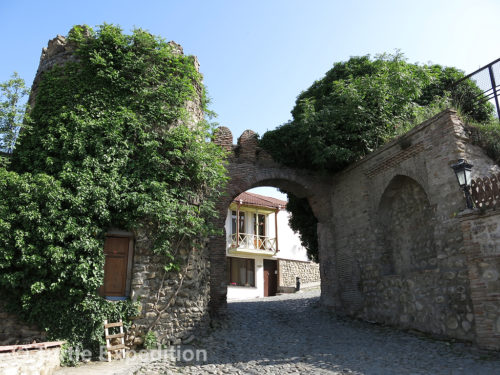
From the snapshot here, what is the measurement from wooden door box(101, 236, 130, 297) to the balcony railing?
42.0 feet

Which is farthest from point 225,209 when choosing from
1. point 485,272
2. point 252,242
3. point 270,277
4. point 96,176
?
point 270,277

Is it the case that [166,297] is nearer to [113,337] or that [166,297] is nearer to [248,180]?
[113,337]

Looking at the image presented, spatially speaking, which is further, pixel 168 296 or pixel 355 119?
pixel 355 119

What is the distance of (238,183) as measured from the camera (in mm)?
11391

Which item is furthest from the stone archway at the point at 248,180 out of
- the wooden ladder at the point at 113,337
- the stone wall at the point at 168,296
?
the wooden ladder at the point at 113,337

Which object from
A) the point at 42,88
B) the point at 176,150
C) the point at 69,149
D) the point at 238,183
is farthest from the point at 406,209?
the point at 42,88

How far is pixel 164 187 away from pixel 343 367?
15.9 feet

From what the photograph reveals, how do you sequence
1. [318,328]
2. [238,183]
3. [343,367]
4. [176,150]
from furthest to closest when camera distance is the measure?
1. [238,183]
2. [318,328]
3. [176,150]
4. [343,367]

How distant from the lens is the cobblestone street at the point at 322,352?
6.34 meters

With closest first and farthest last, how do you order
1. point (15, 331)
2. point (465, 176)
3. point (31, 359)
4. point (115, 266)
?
1. point (31, 359)
2. point (465, 176)
3. point (15, 331)
4. point (115, 266)

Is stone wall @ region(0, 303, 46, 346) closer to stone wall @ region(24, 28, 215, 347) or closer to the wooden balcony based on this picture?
stone wall @ region(24, 28, 215, 347)

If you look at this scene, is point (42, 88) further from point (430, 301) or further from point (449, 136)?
point (430, 301)

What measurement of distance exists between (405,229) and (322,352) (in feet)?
13.5

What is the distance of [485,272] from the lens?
22.3 feet
